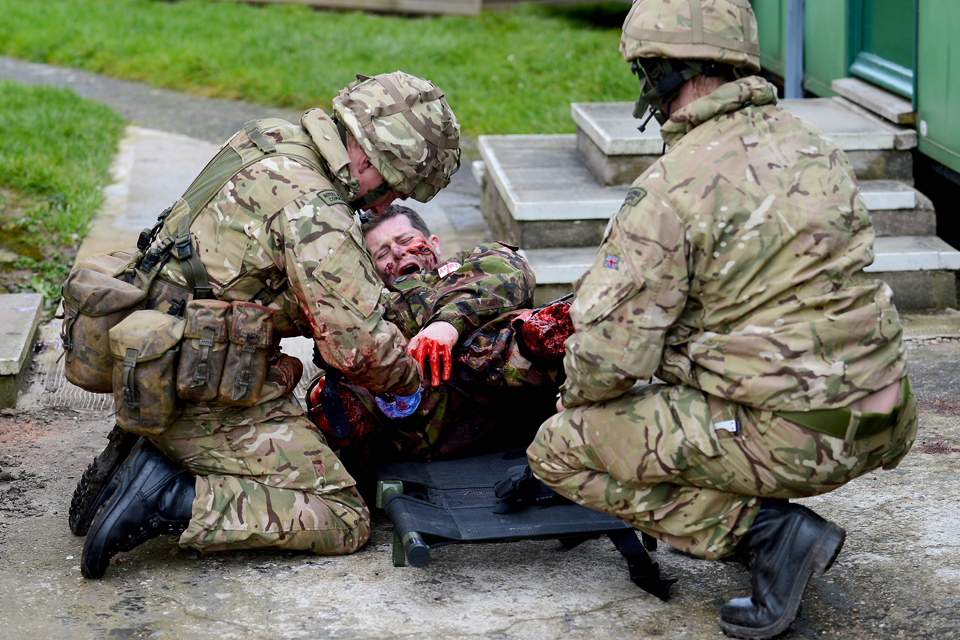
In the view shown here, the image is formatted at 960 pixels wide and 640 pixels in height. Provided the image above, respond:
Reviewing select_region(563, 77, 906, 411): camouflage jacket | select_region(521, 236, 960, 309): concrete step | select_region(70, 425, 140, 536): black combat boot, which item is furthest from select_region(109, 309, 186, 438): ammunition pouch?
select_region(521, 236, 960, 309): concrete step

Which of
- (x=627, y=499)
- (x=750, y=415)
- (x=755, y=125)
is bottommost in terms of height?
(x=627, y=499)

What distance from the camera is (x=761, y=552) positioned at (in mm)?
2615

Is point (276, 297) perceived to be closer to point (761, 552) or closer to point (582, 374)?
point (582, 374)

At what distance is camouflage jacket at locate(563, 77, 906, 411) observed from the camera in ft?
8.07

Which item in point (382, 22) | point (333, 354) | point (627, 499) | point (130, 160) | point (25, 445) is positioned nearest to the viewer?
point (627, 499)

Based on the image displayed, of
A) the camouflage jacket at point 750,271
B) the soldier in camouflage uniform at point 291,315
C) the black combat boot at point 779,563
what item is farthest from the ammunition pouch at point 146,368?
the black combat boot at point 779,563

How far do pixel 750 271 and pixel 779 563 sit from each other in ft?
2.42

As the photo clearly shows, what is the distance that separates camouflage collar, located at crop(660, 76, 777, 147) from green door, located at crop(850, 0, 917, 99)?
3477 millimetres

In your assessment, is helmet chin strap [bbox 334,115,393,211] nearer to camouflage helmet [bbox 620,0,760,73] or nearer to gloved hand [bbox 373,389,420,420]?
gloved hand [bbox 373,389,420,420]

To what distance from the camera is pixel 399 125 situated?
3119 mm

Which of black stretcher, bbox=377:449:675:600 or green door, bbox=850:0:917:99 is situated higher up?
green door, bbox=850:0:917:99

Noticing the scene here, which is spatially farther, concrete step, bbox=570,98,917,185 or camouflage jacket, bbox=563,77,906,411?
concrete step, bbox=570,98,917,185

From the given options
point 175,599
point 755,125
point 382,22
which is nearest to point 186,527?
point 175,599

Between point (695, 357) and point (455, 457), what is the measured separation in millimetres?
1228
